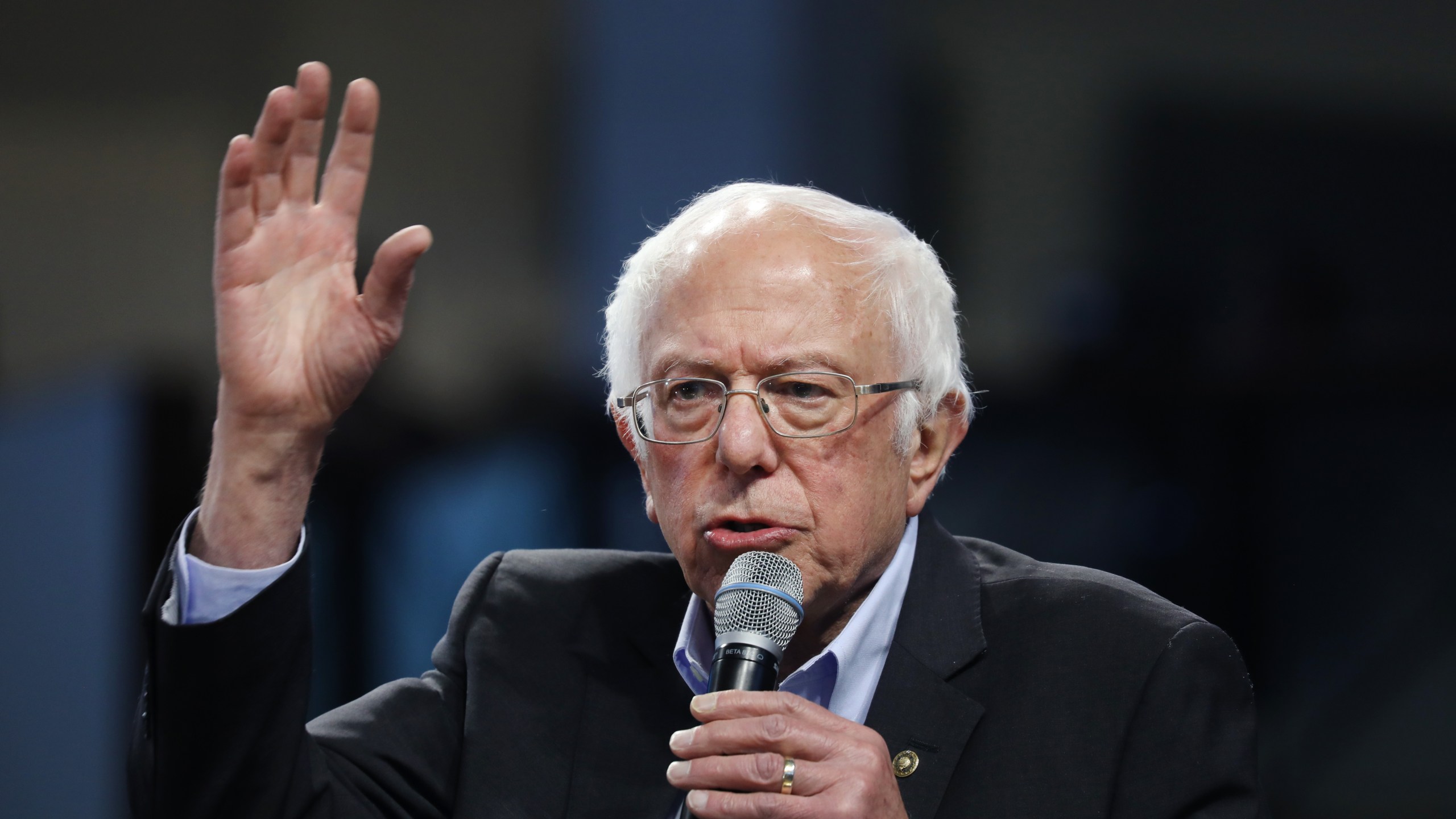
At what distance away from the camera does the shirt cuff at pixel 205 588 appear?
1497 mm

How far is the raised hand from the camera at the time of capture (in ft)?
4.95

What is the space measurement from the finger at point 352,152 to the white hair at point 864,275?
0.54 meters

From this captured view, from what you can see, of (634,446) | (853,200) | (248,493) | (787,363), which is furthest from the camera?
(853,200)

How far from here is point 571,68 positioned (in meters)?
3.10

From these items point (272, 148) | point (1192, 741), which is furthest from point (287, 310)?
point (1192, 741)

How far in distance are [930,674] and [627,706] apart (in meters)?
0.56

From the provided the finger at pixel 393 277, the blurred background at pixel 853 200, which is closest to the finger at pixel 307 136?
the finger at pixel 393 277

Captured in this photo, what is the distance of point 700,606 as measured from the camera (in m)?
2.09

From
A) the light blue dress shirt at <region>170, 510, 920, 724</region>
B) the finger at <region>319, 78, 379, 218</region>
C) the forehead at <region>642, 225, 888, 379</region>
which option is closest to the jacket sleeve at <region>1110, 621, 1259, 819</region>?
the light blue dress shirt at <region>170, 510, 920, 724</region>

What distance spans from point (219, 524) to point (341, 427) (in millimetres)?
1516

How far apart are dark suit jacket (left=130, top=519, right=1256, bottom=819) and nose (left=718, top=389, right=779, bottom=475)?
42 centimetres

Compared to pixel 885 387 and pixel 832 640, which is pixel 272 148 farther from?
pixel 832 640

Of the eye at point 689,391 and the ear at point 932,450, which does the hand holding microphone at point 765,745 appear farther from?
the ear at point 932,450

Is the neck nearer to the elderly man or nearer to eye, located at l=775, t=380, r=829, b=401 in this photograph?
the elderly man
